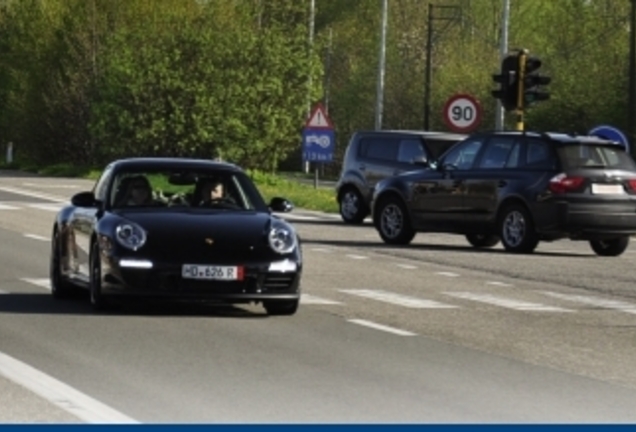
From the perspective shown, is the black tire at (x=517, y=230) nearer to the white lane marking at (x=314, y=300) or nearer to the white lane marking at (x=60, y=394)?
the white lane marking at (x=314, y=300)

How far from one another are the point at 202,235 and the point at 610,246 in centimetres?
1450

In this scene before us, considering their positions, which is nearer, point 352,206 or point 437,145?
point 437,145

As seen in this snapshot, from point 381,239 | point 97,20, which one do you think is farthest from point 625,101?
point 381,239

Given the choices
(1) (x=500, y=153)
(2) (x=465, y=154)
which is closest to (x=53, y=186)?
(2) (x=465, y=154)

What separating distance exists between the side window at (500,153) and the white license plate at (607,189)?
4.15ft

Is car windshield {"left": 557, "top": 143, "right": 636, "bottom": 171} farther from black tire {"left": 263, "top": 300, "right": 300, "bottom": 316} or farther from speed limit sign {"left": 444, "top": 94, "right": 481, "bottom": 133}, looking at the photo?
black tire {"left": 263, "top": 300, "right": 300, "bottom": 316}

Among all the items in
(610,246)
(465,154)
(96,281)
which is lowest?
(610,246)

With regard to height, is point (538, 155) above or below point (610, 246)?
above

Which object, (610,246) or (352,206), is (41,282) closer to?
(610,246)

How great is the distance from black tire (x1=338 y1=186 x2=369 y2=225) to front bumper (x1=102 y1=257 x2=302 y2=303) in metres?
22.5

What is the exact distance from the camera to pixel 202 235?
18312 mm

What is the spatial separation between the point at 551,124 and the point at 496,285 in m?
48.0

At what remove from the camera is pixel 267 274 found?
18.3m

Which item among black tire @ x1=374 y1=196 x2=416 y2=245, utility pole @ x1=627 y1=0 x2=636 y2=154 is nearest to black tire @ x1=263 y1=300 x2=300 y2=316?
black tire @ x1=374 y1=196 x2=416 y2=245
